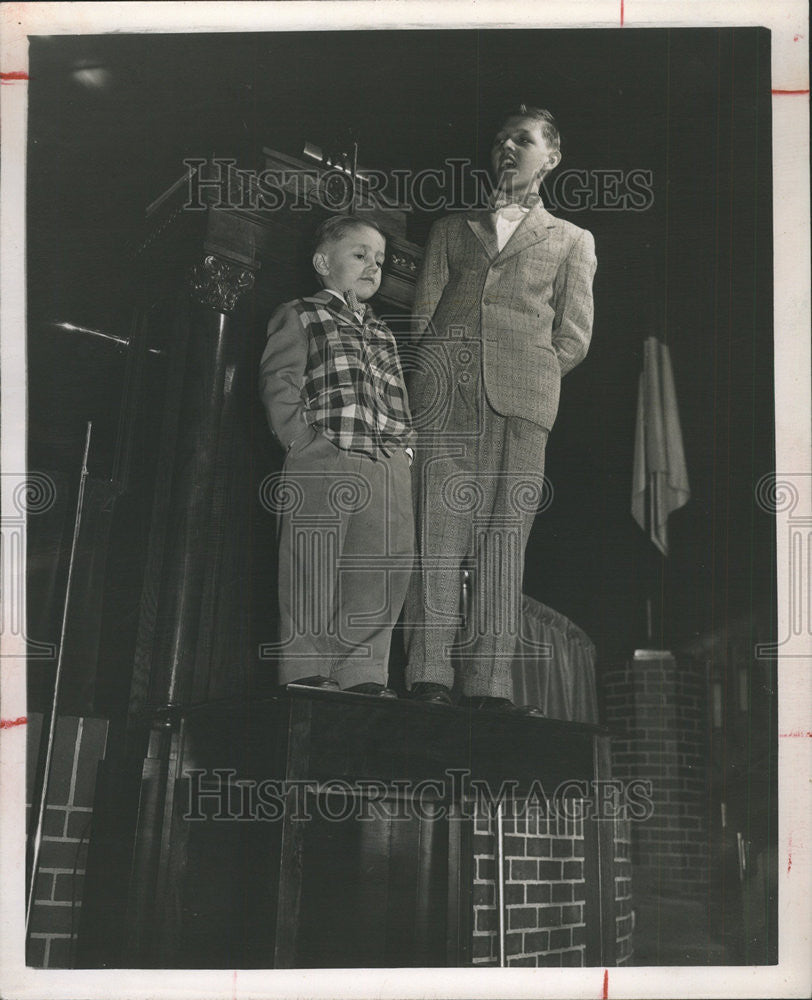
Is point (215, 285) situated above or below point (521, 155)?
below

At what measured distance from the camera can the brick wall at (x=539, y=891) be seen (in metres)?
3.02

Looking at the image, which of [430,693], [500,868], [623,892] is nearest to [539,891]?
[500,868]

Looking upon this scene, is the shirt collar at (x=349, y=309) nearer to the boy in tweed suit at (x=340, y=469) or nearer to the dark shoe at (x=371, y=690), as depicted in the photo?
the boy in tweed suit at (x=340, y=469)

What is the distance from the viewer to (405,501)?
10.2ft

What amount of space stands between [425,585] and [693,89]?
61.0 inches

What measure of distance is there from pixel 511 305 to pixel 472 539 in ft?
2.12

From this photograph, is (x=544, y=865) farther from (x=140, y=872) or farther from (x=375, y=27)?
(x=375, y=27)

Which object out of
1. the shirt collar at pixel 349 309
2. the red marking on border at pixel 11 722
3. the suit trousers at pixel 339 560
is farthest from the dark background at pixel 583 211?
the red marking on border at pixel 11 722

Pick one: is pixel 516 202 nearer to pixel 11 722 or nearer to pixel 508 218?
pixel 508 218

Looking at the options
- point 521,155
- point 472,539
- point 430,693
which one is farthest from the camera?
point 521,155

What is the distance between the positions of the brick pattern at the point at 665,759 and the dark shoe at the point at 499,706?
0.73ft

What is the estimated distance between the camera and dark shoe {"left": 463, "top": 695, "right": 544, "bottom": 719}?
9.91ft

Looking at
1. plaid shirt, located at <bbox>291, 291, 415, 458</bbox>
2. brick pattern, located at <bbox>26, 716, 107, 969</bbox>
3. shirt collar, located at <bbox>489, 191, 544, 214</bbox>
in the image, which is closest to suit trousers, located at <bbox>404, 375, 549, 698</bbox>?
plaid shirt, located at <bbox>291, 291, 415, 458</bbox>

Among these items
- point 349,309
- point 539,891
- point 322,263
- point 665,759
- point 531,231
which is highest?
point 531,231
